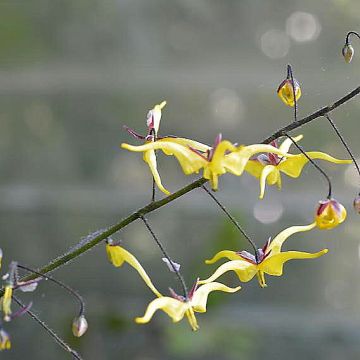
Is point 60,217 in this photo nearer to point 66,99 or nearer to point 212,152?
point 66,99

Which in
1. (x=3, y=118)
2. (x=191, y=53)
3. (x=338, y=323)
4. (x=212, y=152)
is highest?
(x=212, y=152)

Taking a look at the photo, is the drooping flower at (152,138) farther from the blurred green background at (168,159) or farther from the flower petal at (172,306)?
the blurred green background at (168,159)

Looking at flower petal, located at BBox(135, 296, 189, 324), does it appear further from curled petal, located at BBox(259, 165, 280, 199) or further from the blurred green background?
the blurred green background

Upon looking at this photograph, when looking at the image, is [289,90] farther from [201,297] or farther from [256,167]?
[201,297]

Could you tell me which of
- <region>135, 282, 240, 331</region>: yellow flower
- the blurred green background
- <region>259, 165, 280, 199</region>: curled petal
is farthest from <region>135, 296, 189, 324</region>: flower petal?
the blurred green background

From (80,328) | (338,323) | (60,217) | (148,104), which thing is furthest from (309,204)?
(80,328)

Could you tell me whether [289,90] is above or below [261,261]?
above

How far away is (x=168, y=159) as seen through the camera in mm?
1722

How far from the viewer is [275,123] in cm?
168

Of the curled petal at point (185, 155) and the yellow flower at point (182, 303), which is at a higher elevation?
the curled petal at point (185, 155)

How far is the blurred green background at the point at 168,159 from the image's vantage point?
5.43ft

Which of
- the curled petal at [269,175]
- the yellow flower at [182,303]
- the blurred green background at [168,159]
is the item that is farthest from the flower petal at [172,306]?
the blurred green background at [168,159]

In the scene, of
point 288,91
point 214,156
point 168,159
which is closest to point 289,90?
point 288,91

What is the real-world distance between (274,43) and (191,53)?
0.57ft
